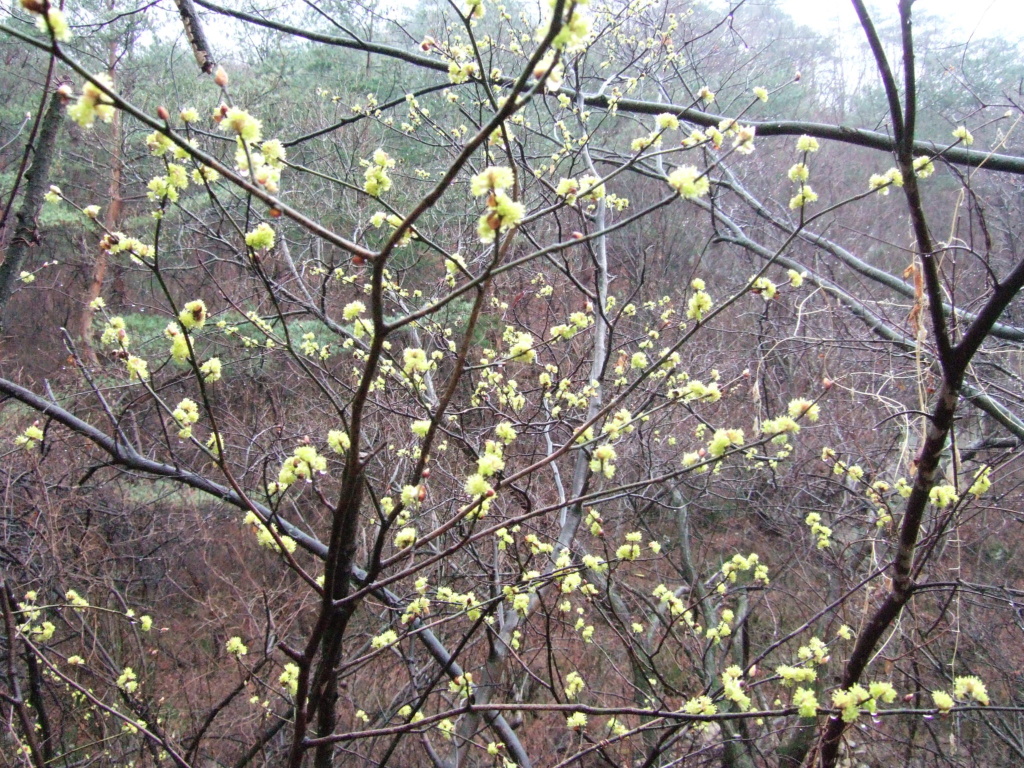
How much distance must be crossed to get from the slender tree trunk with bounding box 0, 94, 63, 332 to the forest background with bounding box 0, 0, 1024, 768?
2cm

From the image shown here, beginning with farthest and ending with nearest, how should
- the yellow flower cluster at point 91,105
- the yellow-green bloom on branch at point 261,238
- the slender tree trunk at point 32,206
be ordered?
the slender tree trunk at point 32,206 < the yellow-green bloom on branch at point 261,238 < the yellow flower cluster at point 91,105

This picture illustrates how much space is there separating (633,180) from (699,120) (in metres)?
→ 12.8

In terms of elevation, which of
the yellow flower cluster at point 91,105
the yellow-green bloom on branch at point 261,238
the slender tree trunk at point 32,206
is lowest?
the yellow flower cluster at point 91,105

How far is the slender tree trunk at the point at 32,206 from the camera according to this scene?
7.52ft

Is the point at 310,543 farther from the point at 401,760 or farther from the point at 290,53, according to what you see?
the point at 290,53

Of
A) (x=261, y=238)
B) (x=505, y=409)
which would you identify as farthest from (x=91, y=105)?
(x=505, y=409)

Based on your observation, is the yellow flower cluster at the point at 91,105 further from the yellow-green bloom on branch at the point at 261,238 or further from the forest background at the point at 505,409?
the yellow-green bloom on branch at the point at 261,238

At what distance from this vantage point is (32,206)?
2354mm

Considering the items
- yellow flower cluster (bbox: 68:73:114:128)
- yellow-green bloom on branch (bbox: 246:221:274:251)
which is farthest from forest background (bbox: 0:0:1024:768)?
→ yellow-green bloom on branch (bbox: 246:221:274:251)

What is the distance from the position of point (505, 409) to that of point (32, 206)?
176 inches

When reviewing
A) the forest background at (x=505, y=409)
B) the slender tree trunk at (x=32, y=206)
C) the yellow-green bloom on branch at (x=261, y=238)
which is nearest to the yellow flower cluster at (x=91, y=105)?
the forest background at (x=505, y=409)

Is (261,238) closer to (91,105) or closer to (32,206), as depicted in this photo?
(91,105)

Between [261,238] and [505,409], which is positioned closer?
[261,238]

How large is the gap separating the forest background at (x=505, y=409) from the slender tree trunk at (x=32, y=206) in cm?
2
